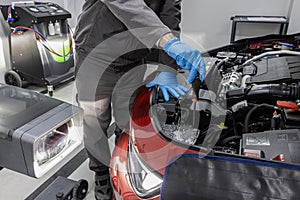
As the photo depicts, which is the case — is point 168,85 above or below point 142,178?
above

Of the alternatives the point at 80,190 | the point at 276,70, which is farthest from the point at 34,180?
the point at 276,70

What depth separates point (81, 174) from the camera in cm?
185

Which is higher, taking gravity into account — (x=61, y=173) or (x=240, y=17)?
(x=240, y=17)

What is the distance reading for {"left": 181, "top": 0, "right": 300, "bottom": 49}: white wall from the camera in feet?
12.2

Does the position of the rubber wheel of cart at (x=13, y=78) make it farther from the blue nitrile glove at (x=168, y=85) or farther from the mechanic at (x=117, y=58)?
the blue nitrile glove at (x=168, y=85)

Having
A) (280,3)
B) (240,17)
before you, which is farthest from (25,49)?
(280,3)

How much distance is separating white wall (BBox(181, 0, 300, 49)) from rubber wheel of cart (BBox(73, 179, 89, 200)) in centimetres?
314

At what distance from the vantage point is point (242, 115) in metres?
1.22

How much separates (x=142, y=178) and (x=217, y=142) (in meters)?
0.36

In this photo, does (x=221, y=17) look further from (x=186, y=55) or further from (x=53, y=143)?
(x=53, y=143)

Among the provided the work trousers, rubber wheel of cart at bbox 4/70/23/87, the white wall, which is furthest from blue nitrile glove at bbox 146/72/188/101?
the white wall

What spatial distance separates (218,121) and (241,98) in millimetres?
174

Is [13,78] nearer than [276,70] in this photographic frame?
No

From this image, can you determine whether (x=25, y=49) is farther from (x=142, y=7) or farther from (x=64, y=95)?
(x=142, y=7)
